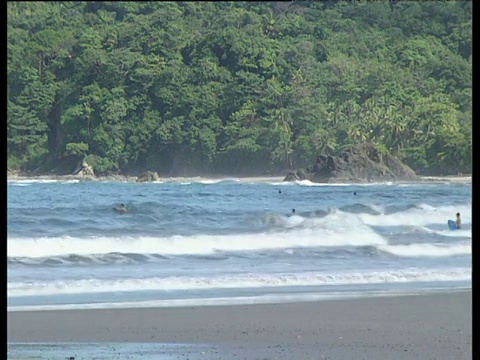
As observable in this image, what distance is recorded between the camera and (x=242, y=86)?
1816 centimetres

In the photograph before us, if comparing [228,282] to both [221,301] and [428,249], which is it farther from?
[428,249]

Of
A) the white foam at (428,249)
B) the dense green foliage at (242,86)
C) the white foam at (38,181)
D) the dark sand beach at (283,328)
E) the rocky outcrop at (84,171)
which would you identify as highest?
the dense green foliage at (242,86)

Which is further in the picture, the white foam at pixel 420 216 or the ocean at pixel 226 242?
the white foam at pixel 420 216

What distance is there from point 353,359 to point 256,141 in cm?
1310

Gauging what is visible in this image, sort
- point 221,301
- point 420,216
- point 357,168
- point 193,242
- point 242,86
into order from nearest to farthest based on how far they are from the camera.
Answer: point 221,301
point 193,242
point 420,216
point 357,168
point 242,86

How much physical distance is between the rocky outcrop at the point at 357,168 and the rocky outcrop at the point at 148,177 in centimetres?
218

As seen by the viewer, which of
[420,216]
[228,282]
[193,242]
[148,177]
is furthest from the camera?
[148,177]


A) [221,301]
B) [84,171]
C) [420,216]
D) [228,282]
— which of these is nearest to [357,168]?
[420,216]

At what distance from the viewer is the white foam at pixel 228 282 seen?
18.4ft

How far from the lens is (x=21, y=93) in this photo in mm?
18109

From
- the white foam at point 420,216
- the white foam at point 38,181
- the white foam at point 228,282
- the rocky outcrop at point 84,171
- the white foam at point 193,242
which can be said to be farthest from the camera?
the rocky outcrop at point 84,171

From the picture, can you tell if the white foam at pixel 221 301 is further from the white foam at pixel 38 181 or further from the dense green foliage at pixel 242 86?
the dense green foliage at pixel 242 86

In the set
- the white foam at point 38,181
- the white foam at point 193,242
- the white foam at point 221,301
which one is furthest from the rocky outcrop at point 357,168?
the white foam at point 221,301

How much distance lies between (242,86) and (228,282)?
12441 millimetres
